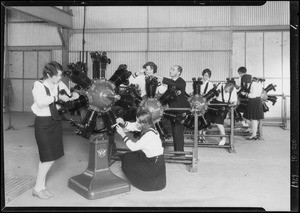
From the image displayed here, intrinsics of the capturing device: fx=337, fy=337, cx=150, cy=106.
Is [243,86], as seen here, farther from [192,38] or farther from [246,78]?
[192,38]

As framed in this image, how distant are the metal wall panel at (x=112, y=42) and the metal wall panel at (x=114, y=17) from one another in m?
0.36

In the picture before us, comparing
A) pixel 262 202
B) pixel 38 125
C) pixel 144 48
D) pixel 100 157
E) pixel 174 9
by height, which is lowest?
pixel 262 202

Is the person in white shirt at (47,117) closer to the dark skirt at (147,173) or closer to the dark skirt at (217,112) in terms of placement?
the dark skirt at (147,173)

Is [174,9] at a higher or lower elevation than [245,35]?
higher

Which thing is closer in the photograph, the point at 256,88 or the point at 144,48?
the point at 256,88

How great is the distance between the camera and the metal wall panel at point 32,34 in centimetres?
1438

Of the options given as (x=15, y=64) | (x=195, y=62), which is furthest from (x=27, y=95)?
(x=195, y=62)

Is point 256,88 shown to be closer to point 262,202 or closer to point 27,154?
point 262,202

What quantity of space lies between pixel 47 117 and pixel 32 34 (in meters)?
11.5

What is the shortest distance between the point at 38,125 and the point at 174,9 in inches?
420

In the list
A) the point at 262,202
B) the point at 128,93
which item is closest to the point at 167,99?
the point at 128,93

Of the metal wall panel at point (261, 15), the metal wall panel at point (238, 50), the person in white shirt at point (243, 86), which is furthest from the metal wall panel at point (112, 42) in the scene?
the person in white shirt at point (243, 86)

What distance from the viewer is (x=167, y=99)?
5426 millimetres

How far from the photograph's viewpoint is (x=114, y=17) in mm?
13836
